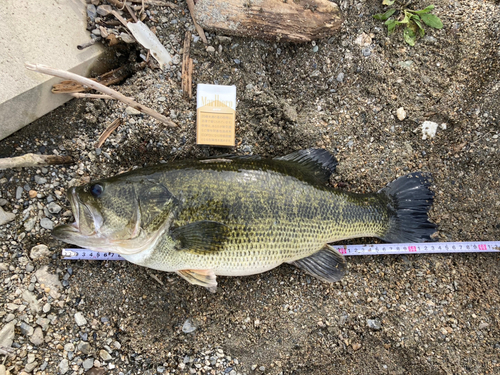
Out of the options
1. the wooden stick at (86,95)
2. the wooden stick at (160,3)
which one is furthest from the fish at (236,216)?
the wooden stick at (160,3)

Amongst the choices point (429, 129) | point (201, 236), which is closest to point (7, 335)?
point (201, 236)

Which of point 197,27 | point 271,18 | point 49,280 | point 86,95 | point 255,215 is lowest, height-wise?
point 49,280

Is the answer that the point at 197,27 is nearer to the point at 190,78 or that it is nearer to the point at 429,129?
the point at 190,78

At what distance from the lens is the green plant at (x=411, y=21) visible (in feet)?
10.5

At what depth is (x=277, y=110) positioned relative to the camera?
3.18 meters

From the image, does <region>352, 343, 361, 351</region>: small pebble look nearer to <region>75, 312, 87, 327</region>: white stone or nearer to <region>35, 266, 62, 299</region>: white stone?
<region>75, 312, 87, 327</region>: white stone

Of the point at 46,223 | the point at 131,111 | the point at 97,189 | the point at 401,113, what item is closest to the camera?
the point at 97,189

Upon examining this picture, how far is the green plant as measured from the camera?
10.5 ft

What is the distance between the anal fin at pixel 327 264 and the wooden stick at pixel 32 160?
8.50 feet

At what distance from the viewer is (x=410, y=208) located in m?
3.04

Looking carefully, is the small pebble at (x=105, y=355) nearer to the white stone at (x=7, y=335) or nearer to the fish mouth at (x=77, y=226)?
the white stone at (x=7, y=335)

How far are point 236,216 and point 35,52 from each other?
2.42m

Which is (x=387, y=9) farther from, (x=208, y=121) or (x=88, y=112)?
(x=88, y=112)

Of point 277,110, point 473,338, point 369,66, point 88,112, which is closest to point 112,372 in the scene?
point 88,112
